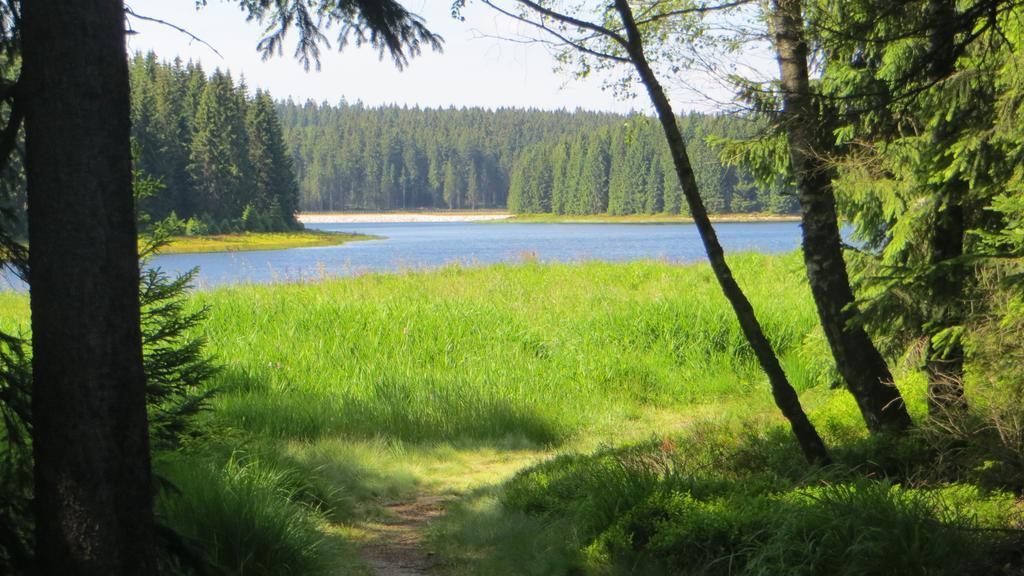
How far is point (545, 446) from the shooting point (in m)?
8.03

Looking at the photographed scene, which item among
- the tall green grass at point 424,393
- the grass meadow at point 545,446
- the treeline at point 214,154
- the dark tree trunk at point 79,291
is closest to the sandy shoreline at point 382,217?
the treeline at point 214,154

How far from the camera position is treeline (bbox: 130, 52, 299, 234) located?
1807 inches

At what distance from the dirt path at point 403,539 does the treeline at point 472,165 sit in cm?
5042

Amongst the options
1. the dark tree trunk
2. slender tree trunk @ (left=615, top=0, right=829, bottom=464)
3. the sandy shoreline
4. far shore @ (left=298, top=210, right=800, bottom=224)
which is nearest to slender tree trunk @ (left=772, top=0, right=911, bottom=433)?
slender tree trunk @ (left=615, top=0, right=829, bottom=464)

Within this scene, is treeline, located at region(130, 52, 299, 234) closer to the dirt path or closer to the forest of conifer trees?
the forest of conifer trees

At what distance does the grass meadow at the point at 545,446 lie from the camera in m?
3.68

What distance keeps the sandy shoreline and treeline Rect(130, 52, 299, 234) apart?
39086mm

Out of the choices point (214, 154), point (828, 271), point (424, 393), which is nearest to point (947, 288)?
point (828, 271)

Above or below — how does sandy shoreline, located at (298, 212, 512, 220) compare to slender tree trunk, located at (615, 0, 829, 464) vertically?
below

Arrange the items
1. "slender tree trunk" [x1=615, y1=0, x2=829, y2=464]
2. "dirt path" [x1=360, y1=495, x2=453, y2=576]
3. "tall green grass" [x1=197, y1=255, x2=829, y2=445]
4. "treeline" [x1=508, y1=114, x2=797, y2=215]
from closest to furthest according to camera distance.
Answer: "dirt path" [x1=360, y1=495, x2=453, y2=576] < "slender tree trunk" [x1=615, y1=0, x2=829, y2=464] < "tall green grass" [x1=197, y1=255, x2=829, y2=445] < "treeline" [x1=508, y1=114, x2=797, y2=215]

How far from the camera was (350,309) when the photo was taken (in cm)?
1232

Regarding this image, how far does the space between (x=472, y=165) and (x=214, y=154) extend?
7564cm

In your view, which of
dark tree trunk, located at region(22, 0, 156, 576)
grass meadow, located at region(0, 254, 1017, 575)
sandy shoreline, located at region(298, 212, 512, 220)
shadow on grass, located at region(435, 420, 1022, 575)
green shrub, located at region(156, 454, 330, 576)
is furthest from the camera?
sandy shoreline, located at region(298, 212, 512, 220)

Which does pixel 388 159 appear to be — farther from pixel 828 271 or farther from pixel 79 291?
pixel 79 291
